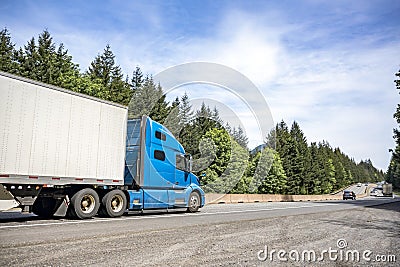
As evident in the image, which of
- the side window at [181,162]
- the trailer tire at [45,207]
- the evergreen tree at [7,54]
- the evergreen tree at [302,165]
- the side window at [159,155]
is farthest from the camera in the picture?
the evergreen tree at [302,165]

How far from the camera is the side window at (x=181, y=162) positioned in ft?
54.2

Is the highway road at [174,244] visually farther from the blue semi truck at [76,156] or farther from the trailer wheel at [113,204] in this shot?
the trailer wheel at [113,204]

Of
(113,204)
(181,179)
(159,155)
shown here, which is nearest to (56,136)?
(113,204)

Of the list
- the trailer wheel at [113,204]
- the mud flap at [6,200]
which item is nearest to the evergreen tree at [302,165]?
the trailer wheel at [113,204]

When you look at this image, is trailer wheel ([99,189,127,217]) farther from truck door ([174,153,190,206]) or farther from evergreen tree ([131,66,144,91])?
evergreen tree ([131,66,144,91])

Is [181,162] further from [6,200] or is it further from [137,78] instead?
[137,78]

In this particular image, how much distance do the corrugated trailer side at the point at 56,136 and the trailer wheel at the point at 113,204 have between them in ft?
1.46

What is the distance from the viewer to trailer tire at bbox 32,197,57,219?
40.1 feet

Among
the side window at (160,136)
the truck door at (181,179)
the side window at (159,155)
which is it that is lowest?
the truck door at (181,179)

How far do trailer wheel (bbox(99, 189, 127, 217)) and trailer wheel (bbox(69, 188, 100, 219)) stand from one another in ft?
1.37

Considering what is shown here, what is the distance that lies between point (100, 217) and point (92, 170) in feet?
6.97

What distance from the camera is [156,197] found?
15062 millimetres

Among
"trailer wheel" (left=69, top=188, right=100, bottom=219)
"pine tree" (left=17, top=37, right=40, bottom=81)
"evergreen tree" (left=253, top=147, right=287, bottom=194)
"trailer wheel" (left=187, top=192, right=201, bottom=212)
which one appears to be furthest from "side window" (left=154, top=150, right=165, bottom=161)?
"evergreen tree" (left=253, top=147, right=287, bottom=194)

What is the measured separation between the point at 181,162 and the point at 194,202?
6.69ft
